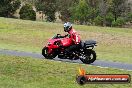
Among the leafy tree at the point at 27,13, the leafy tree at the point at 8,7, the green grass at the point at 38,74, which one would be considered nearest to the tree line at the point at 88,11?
the leafy tree at the point at 8,7

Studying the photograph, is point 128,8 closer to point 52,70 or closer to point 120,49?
point 120,49

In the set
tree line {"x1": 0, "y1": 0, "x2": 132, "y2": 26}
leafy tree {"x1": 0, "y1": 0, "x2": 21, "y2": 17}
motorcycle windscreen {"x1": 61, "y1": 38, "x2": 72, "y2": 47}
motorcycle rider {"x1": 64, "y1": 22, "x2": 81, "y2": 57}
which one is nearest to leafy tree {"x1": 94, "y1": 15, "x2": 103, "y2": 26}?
tree line {"x1": 0, "y1": 0, "x2": 132, "y2": 26}

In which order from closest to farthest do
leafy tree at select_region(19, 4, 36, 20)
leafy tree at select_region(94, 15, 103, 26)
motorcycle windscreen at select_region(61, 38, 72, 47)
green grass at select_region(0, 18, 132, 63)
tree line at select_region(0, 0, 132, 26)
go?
motorcycle windscreen at select_region(61, 38, 72, 47) → green grass at select_region(0, 18, 132, 63) → leafy tree at select_region(19, 4, 36, 20) → tree line at select_region(0, 0, 132, 26) → leafy tree at select_region(94, 15, 103, 26)

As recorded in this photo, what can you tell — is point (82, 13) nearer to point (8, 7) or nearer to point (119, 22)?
point (119, 22)

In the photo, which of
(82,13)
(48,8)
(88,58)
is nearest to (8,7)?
(48,8)

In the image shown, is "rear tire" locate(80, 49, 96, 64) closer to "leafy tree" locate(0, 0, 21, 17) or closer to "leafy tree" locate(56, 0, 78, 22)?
"leafy tree" locate(0, 0, 21, 17)

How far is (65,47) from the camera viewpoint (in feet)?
62.3

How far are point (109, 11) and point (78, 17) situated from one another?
6101 millimetres

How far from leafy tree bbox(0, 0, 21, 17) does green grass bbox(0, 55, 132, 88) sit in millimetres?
48660

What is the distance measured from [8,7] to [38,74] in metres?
51.9

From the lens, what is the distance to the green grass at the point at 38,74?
40.5 ft

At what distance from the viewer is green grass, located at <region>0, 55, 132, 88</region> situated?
1234 cm

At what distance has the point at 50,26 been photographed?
44.2 m

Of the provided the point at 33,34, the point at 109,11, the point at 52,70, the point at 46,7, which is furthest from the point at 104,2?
the point at 52,70
